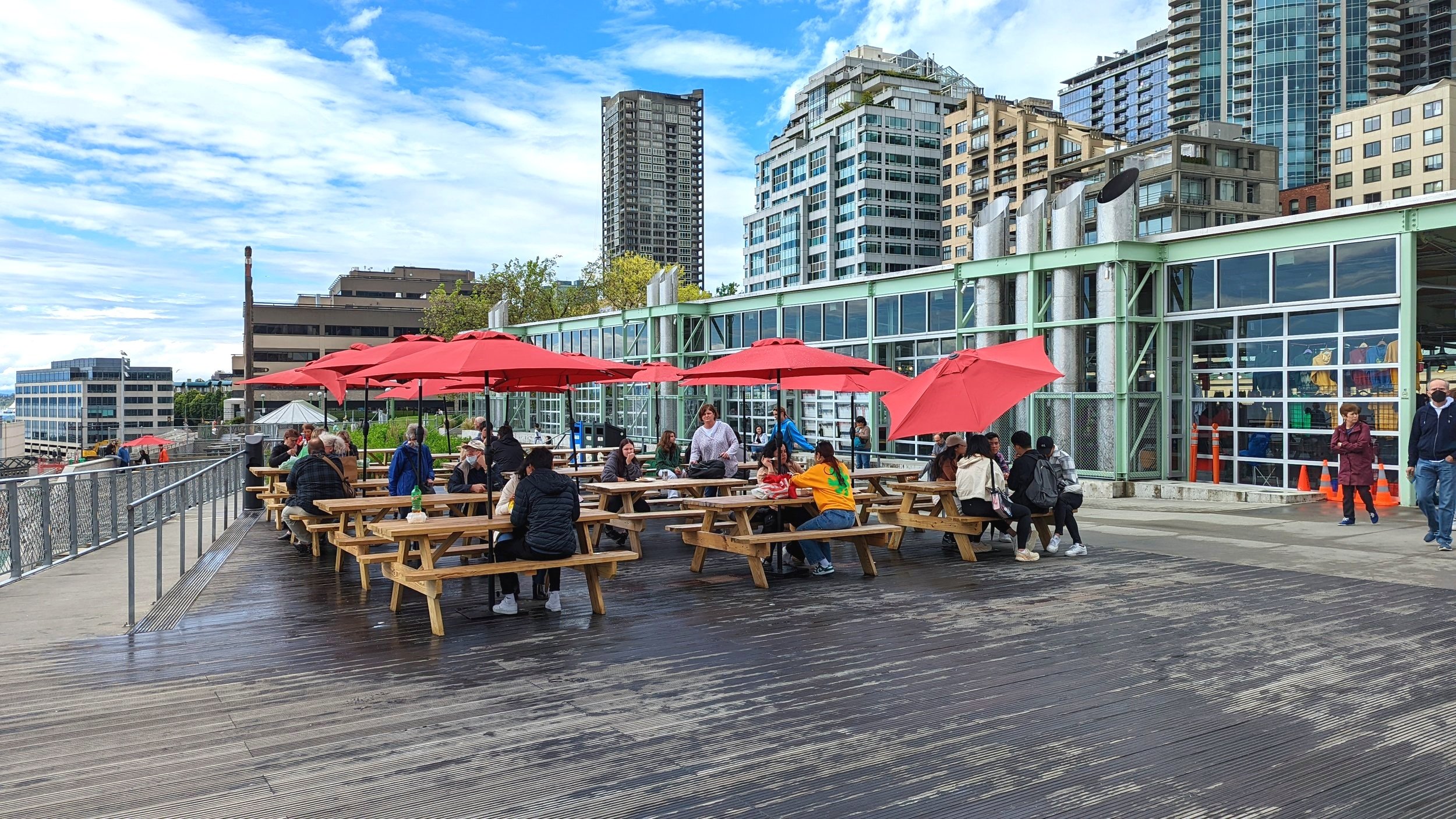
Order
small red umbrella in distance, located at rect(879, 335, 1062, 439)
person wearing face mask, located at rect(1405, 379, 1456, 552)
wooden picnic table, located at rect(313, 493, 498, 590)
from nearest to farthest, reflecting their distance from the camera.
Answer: wooden picnic table, located at rect(313, 493, 498, 590)
small red umbrella in distance, located at rect(879, 335, 1062, 439)
person wearing face mask, located at rect(1405, 379, 1456, 552)

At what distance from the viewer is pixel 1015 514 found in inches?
444

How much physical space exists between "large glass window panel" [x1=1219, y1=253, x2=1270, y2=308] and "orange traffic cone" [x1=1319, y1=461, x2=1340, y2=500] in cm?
313

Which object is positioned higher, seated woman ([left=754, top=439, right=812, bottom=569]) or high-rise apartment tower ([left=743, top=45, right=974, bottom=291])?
high-rise apartment tower ([left=743, top=45, right=974, bottom=291])

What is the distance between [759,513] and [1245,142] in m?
91.2

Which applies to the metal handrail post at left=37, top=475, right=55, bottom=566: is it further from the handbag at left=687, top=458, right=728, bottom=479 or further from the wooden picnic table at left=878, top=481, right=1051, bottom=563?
the wooden picnic table at left=878, top=481, right=1051, bottom=563

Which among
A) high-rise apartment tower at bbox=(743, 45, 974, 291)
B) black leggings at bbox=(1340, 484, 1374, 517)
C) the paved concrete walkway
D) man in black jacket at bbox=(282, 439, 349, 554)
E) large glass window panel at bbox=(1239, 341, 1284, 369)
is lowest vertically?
the paved concrete walkway

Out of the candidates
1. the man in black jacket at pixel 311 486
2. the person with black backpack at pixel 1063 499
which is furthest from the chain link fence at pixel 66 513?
the person with black backpack at pixel 1063 499

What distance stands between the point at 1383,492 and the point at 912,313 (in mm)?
10695

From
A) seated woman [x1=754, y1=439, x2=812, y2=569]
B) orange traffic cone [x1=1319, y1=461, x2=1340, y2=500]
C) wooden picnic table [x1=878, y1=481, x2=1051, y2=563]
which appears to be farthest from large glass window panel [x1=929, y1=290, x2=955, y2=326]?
seated woman [x1=754, y1=439, x2=812, y2=569]

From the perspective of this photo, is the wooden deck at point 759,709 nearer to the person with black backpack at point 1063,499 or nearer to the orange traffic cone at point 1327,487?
the person with black backpack at point 1063,499

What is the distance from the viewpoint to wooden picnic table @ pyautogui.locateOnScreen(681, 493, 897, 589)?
31.5 ft

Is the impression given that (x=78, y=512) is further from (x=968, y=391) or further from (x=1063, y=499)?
(x=1063, y=499)

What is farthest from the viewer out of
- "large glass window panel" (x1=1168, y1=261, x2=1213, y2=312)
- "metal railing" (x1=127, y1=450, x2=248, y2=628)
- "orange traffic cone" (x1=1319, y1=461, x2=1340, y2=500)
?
"large glass window panel" (x1=1168, y1=261, x2=1213, y2=312)

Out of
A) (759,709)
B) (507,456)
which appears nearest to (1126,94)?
(507,456)
